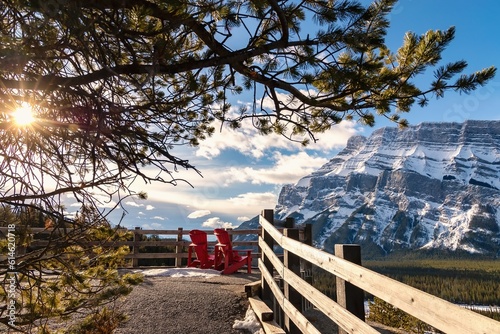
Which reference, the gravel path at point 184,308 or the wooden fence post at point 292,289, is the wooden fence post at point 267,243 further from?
the wooden fence post at point 292,289

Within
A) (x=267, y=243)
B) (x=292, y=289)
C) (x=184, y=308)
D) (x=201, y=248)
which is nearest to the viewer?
(x=292, y=289)

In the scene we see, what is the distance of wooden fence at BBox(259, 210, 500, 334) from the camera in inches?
65.7

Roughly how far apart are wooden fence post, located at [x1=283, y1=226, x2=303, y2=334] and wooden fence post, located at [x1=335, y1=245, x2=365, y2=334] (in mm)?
1534

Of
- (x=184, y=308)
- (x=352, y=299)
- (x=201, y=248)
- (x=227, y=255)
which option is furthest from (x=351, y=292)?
(x=201, y=248)

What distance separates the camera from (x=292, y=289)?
4.63 m

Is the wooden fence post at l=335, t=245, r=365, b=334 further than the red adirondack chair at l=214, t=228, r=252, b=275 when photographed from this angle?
No

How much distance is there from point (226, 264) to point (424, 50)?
7542 mm

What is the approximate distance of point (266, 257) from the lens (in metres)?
6.61

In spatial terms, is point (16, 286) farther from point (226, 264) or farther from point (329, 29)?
point (226, 264)

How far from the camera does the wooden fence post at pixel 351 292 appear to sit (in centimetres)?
289

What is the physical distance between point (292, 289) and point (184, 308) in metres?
2.76

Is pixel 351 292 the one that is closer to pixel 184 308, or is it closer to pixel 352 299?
pixel 352 299

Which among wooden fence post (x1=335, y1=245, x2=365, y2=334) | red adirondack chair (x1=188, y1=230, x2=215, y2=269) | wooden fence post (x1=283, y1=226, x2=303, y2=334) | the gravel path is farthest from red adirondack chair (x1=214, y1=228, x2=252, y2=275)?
wooden fence post (x1=335, y1=245, x2=365, y2=334)

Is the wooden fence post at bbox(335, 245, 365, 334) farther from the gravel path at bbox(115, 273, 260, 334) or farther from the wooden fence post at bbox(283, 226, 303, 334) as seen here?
the gravel path at bbox(115, 273, 260, 334)
